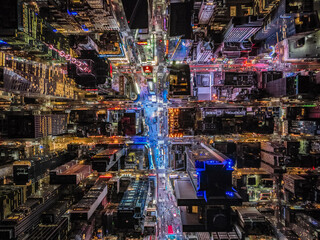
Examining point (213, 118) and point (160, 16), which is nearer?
point (160, 16)

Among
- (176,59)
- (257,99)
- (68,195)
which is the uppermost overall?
(176,59)

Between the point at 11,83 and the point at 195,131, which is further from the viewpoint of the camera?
the point at 195,131

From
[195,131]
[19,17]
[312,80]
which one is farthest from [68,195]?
[312,80]

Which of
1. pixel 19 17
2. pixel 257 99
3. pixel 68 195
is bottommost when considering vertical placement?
pixel 68 195

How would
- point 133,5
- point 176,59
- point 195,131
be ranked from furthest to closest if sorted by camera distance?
1. point 195,131
2. point 176,59
3. point 133,5

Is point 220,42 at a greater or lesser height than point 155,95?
greater

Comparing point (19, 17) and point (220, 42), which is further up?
point (19, 17)

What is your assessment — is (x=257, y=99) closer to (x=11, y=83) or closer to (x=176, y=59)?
(x=176, y=59)

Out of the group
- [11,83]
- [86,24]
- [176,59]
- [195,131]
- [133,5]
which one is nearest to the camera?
[11,83]

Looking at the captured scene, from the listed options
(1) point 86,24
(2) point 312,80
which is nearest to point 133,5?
(1) point 86,24

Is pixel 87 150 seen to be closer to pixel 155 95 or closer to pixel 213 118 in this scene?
pixel 155 95
